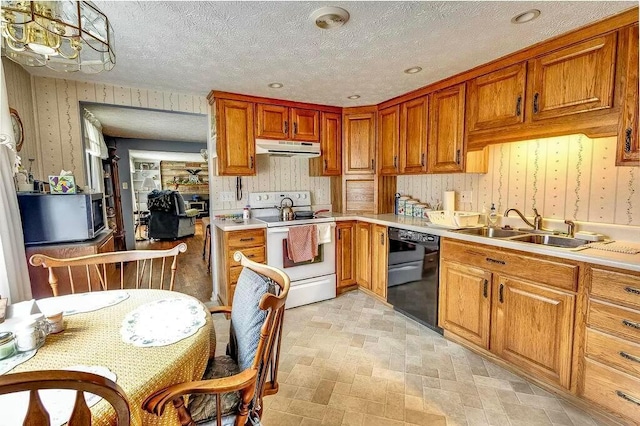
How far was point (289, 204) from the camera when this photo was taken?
3.62m

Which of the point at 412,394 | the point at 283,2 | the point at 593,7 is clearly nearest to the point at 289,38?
the point at 283,2

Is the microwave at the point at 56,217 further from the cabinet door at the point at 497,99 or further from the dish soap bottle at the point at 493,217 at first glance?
the dish soap bottle at the point at 493,217

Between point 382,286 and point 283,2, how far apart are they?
2563mm

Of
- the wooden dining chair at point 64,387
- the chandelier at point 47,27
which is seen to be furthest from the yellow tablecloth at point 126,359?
the chandelier at point 47,27

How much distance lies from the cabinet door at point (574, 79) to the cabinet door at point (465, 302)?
117 centimetres

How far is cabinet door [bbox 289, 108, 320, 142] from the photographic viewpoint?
10.8ft

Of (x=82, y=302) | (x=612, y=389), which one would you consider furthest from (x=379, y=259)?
(x=82, y=302)

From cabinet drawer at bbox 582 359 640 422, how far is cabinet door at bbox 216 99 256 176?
9.63ft

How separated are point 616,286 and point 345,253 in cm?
225

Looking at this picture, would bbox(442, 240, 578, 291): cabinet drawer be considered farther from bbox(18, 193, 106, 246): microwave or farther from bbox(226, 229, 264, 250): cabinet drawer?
bbox(18, 193, 106, 246): microwave

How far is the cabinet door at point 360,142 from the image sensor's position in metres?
3.49

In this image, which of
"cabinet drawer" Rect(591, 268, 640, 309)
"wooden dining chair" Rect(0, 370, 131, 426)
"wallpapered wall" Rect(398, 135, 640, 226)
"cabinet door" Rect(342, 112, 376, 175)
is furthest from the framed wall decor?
"cabinet drawer" Rect(591, 268, 640, 309)

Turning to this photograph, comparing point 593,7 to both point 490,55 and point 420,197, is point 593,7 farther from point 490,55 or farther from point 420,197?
point 420,197

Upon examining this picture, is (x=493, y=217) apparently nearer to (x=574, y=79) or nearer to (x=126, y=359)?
(x=574, y=79)
